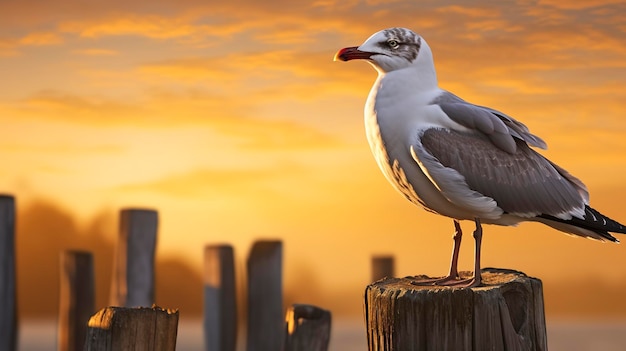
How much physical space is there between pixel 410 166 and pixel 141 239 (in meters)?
5.09

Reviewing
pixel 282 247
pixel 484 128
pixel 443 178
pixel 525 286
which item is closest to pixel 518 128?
pixel 484 128

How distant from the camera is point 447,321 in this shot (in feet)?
16.4

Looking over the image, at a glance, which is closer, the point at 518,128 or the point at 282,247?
the point at 518,128

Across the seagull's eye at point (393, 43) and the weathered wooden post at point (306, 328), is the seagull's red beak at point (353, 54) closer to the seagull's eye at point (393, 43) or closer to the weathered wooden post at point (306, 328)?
the seagull's eye at point (393, 43)

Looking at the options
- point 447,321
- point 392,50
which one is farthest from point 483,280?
point 392,50

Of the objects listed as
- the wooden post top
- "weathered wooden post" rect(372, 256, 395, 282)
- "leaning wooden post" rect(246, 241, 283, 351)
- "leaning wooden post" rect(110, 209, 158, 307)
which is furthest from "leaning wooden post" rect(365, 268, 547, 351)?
"weathered wooden post" rect(372, 256, 395, 282)

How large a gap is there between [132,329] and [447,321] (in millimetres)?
1554

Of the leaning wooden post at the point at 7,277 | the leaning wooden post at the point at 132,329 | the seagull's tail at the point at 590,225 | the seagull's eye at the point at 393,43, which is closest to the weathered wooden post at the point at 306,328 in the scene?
the seagull's tail at the point at 590,225

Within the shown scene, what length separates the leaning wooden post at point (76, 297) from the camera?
10578 mm

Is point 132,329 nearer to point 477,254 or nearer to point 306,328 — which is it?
point 477,254

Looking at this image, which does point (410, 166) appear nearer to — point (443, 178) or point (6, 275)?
point (443, 178)

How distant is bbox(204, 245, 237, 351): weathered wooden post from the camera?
10.8 meters

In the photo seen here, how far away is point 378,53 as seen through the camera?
6270 mm

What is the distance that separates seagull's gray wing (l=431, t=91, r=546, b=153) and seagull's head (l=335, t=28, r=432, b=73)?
0.29 metres
